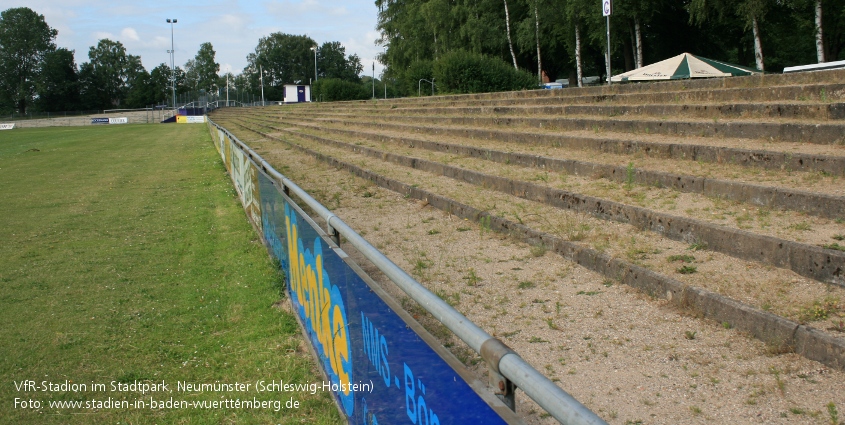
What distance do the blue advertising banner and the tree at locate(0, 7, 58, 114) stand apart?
110m

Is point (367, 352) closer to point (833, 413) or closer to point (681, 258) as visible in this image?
point (833, 413)

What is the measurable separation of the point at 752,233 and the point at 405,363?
Result: 3.52 metres

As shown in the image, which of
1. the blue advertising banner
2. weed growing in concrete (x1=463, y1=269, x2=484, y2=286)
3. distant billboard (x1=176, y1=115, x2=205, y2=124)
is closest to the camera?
the blue advertising banner

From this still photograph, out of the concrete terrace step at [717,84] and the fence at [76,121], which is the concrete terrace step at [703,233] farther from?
the fence at [76,121]

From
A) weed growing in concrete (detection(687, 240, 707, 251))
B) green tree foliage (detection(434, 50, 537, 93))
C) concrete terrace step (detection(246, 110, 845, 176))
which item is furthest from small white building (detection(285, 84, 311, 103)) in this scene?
weed growing in concrete (detection(687, 240, 707, 251))

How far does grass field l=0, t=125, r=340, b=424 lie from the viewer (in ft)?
13.7

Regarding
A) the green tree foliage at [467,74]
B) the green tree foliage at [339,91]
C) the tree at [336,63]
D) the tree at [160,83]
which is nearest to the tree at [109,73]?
the tree at [160,83]

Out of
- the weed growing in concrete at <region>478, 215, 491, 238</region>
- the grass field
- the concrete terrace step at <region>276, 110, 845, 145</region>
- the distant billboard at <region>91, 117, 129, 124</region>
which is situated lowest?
the grass field

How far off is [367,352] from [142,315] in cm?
386

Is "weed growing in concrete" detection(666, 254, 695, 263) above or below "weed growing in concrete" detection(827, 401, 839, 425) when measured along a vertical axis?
above

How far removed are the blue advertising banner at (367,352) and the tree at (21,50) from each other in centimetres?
10970

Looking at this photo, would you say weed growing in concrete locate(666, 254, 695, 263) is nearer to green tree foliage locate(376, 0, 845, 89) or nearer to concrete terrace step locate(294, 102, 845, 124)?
concrete terrace step locate(294, 102, 845, 124)

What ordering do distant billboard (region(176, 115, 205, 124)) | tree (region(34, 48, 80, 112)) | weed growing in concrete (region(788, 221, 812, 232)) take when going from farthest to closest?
tree (region(34, 48, 80, 112)), distant billboard (region(176, 115, 205, 124)), weed growing in concrete (region(788, 221, 812, 232))

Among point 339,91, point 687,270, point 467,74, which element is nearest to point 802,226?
point 687,270
